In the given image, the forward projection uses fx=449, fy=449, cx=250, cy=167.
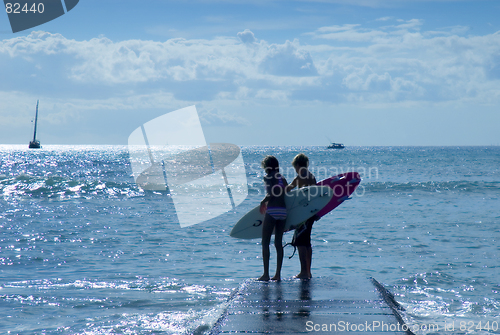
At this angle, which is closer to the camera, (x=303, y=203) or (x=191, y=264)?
(x=303, y=203)

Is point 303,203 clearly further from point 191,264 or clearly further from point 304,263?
point 191,264

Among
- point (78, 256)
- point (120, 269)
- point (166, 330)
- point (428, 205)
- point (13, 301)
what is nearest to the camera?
point (166, 330)

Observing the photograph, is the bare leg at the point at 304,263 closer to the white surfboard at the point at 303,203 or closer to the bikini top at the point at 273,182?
the white surfboard at the point at 303,203

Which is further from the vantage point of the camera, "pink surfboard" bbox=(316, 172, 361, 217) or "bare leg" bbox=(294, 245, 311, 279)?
"pink surfboard" bbox=(316, 172, 361, 217)

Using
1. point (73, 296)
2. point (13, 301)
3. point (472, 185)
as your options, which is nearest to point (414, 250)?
point (73, 296)

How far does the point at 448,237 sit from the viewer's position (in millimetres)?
11945

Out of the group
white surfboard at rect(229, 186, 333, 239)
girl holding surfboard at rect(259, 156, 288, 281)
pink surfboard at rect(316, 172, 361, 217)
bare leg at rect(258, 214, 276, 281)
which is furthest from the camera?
pink surfboard at rect(316, 172, 361, 217)

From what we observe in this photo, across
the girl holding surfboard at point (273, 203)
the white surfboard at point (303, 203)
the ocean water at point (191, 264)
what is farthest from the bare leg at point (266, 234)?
the ocean water at point (191, 264)

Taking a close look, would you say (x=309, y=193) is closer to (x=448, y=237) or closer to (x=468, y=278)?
(x=468, y=278)

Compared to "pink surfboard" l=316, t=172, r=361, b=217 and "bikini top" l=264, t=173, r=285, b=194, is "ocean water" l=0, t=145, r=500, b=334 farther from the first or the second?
"bikini top" l=264, t=173, r=285, b=194

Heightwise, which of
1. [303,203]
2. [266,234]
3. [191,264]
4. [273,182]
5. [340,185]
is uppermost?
[273,182]

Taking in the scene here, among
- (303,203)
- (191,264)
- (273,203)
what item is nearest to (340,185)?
(303,203)

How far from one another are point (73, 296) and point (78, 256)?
3160 millimetres

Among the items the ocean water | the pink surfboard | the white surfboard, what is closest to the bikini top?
the white surfboard
